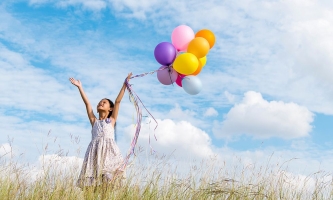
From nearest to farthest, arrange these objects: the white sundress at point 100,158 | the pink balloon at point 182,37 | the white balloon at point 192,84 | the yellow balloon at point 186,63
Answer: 1. the white sundress at point 100,158
2. the yellow balloon at point 186,63
3. the white balloon at point 192,84
4. the pink balloon at point 182,37

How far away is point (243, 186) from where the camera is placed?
17.0ft

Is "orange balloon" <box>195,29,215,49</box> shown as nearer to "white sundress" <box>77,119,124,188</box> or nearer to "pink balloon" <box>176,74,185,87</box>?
"pink balloon" <box>176,74,185,87</box>

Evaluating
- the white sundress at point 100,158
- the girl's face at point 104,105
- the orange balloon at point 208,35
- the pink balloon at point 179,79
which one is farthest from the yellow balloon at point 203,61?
the white sundress at point 100,158

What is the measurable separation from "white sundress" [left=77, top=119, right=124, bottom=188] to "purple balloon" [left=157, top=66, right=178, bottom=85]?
3.01 feet

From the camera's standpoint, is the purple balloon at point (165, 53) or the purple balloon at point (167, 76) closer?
the purple balloon at point (165, 53)

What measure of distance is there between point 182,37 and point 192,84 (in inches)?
28.8

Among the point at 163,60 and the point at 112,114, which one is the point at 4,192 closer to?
the point at 112,114

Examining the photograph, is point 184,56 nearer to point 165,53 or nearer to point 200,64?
point 165,53

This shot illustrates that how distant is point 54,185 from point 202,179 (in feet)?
5.69

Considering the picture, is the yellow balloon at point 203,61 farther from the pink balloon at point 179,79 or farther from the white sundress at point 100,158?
the white sundress at point 100,158

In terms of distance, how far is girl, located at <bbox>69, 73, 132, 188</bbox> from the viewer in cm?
544

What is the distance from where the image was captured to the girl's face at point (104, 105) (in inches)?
237

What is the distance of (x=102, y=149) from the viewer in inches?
225

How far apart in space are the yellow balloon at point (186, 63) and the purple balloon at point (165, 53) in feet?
0.44
